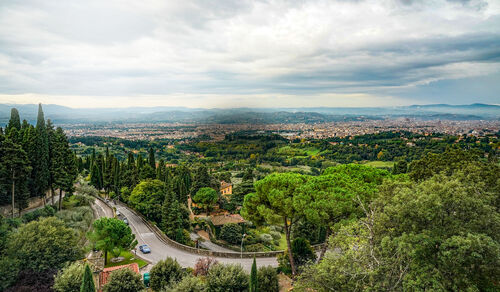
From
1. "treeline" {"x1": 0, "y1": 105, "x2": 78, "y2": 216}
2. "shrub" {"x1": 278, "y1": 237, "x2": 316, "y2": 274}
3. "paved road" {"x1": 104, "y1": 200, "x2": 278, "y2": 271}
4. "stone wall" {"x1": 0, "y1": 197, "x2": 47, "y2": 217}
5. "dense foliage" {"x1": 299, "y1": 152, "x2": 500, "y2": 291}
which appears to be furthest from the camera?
"stone wall" {"x1": 0, "y1": 197, "x2": 47, "y2": 217}

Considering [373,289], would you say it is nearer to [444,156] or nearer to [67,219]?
[444,156]

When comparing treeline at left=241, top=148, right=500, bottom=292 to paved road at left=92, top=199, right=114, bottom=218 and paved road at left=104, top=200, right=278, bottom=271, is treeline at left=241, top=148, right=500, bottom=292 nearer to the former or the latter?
paved road at left=104, top=200, right=278, bottom=271

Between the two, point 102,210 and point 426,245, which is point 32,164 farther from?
point 426,245

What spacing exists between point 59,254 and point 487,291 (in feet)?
58.2

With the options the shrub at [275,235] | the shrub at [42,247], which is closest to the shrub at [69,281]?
the shrub at [42,247]

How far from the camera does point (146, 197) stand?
28.1 m

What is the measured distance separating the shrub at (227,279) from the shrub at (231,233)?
37.8 feet

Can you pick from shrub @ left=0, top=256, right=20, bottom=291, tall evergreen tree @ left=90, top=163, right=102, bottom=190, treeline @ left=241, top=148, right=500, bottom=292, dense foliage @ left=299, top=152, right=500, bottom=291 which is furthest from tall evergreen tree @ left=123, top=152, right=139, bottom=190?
dense foliage @ left=299, top=152, right=500, bottom=291

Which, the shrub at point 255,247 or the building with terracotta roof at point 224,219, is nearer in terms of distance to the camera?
the shrub at point 255,247

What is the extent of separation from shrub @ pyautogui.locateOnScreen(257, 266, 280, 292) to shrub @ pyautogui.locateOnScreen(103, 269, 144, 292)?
5840 mm

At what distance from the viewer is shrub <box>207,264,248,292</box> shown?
43.5 feet

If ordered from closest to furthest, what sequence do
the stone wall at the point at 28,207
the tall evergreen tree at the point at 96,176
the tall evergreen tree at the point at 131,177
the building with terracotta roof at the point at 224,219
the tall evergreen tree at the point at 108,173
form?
the stone wall at the point at 28,207 < the building with terracotta roof at the point at 224,219 < the tall evergreen tree at the point at 131,177 < the tall evergreen tree at the point at 108,173 < the tall evergreen tree at the point at 96,176

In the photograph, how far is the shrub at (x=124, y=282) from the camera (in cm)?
1320

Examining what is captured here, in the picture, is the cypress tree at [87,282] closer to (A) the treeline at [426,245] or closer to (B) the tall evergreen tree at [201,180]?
(A) the treeline at [426,245]
